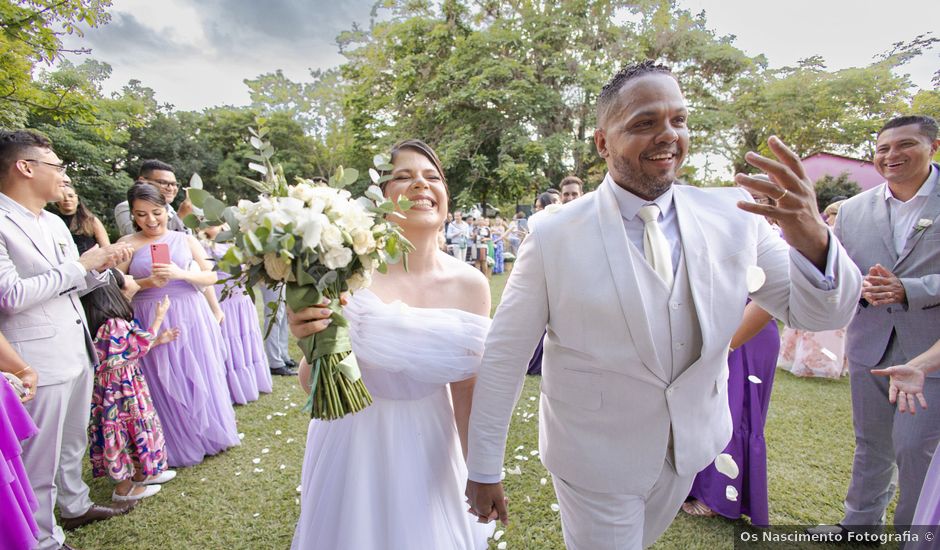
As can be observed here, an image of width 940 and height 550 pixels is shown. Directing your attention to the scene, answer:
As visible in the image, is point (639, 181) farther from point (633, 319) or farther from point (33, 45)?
point (33, 45)

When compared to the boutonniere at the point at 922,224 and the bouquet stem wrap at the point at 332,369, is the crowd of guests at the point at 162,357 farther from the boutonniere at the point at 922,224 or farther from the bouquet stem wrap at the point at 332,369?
the bouquet stem wrap at the point at 332,369

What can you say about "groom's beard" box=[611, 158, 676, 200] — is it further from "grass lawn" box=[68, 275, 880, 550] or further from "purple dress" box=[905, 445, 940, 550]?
"grass lawn" box=[68, 275, 880, 550]

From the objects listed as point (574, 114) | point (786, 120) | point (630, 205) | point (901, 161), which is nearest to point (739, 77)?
point (786, 120)

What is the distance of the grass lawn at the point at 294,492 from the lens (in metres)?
3.34

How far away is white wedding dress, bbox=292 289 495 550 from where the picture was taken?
218cm

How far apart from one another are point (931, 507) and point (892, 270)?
1.66 meters

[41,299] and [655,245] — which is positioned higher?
[655,245]

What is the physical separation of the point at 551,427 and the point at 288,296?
51.0 inches

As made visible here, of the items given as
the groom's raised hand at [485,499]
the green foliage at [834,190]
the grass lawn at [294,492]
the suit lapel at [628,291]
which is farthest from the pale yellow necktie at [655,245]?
the green foliage at [834,190]

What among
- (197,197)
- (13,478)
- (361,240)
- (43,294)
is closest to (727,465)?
(361,240)

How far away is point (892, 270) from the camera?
296 centimetres

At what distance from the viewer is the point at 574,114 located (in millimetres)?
21766

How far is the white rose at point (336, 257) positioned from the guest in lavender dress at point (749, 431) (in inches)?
117

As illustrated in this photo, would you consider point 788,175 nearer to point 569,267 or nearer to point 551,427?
point 569,267
